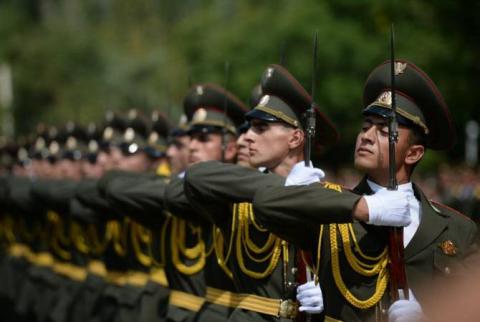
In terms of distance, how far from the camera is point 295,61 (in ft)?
94.7

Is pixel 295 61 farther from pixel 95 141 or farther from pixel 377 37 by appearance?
pixel 95 141

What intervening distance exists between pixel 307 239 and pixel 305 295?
1.10 ft

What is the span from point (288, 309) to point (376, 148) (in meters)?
1.14

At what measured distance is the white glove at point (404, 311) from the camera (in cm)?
454

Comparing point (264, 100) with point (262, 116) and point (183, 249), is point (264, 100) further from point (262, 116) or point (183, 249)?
point (183, 249)

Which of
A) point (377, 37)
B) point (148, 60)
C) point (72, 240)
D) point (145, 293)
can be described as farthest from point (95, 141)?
point (148, 60)

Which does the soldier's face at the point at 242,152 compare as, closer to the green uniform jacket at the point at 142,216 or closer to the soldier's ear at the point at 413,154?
the green uniform jacket at the point at 142,216

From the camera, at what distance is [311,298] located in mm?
5309

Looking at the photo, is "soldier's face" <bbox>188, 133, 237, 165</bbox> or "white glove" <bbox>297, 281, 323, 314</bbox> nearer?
"white glove" <bbox>297, 281, 323, 314</bbox>

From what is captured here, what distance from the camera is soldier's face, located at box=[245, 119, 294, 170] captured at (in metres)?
6.04

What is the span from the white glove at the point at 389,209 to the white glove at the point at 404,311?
0.32 m

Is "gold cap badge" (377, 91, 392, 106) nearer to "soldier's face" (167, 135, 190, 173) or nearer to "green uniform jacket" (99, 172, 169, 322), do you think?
"green uniform jacket" (99, 172, 169, 322)

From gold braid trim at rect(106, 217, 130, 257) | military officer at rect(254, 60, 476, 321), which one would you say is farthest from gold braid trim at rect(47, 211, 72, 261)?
military officer at rect(254, 60, 476, 321)

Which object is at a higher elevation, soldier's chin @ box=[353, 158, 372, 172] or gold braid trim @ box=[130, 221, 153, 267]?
soldier's chin @ box=[353, 158, 372, 172]
